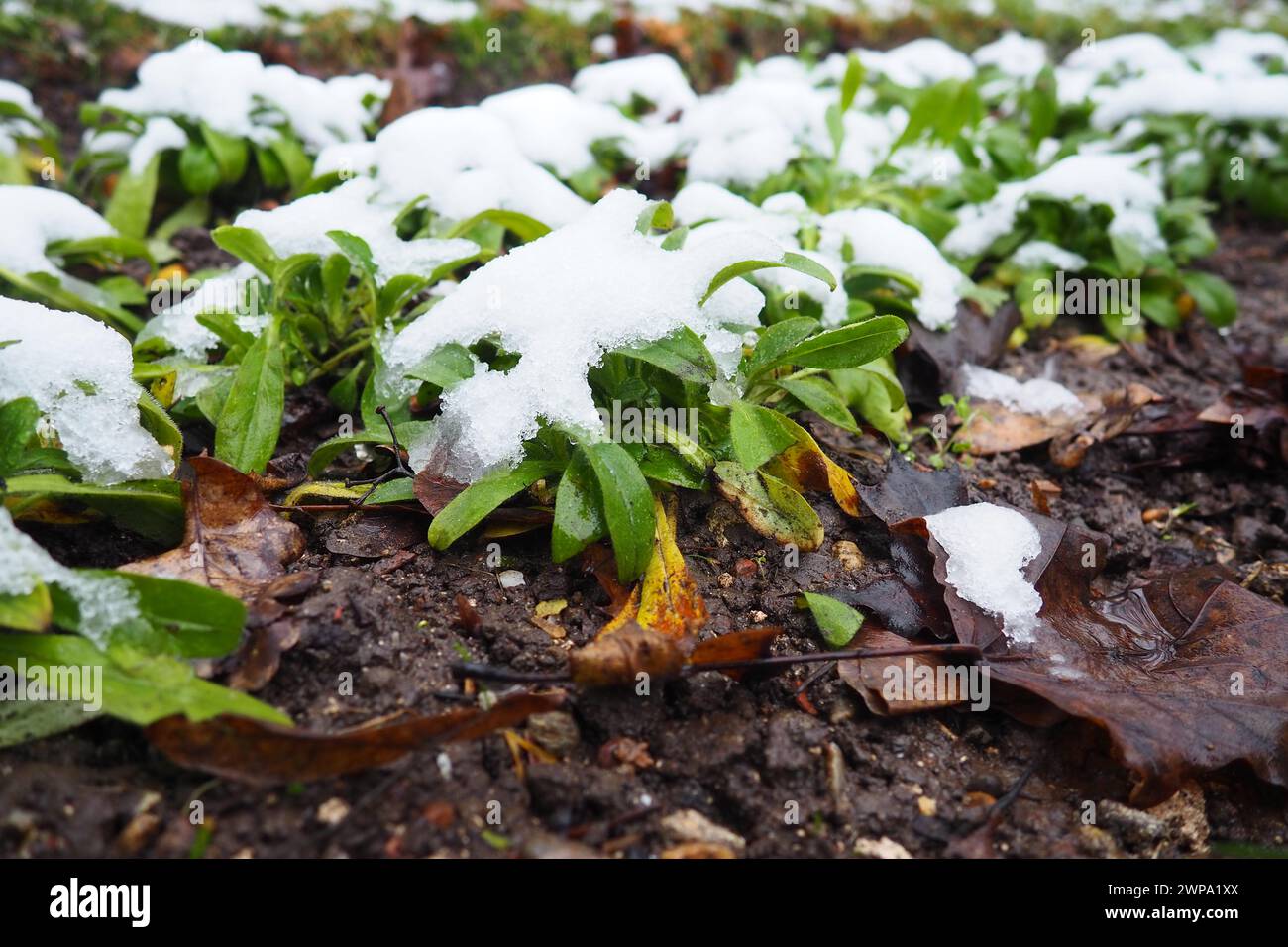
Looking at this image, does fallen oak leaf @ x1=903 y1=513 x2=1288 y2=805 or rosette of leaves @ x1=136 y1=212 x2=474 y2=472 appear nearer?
fallen oak leaf @ x1=903 y1=513 x2=1288 y2=805

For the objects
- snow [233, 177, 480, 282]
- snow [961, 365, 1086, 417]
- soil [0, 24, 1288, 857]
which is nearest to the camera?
soil [0, 24, 1288, 857]

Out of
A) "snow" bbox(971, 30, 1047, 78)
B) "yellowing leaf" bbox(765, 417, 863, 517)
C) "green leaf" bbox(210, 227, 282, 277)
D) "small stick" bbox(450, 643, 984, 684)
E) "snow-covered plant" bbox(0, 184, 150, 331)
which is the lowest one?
"small stick" bbox(450, 643, 984, 684)

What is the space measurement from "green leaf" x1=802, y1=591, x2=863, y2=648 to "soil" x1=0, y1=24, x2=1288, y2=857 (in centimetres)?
5

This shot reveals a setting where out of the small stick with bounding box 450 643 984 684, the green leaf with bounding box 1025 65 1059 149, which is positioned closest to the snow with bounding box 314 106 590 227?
the small stick with bounding box 450 643 984 684

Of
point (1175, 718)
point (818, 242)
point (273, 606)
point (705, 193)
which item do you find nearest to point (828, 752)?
point (1175, 718)

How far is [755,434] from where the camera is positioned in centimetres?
156

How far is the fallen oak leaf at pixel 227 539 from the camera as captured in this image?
4.63 ft

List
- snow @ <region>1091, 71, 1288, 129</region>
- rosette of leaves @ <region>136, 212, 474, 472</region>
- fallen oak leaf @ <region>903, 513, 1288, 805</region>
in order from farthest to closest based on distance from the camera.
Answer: snow @ <region>1091, 71, 1288, 129</region>, rosette of leaves @ <region>136, 212, 474, 472</region>, fallen oak leaf @ <region>903, 513, 1288, 805</region>

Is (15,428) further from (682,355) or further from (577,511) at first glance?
(682,355)

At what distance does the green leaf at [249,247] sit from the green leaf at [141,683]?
36.2 inches

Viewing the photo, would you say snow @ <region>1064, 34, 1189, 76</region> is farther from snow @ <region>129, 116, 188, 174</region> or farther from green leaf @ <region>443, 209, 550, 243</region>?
snow @ <region>129, 116, 188, 174</region>

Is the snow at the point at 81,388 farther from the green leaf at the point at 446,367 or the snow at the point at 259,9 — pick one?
the snow at the point at 259,9

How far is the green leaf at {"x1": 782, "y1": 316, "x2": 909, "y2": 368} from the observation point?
1.62 m

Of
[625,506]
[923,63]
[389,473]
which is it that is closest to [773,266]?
[625,506]
